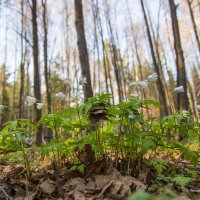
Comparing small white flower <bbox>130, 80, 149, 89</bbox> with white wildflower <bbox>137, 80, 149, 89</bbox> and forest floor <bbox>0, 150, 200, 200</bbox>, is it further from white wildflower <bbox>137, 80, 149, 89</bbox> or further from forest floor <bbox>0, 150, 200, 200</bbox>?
forest floor <bbox>0, 150, 200, 200</bbox>

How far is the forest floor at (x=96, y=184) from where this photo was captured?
1907 millimetres

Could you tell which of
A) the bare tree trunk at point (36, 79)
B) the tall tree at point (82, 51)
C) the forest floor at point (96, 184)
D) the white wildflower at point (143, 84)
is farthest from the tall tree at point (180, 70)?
the forest floor at point (96, 184)

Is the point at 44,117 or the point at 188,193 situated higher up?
the point at 44,117

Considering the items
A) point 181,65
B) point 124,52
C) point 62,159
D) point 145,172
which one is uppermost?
point 124,52

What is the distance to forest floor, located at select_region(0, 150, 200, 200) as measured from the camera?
6.26 ft

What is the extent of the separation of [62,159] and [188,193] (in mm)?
1297

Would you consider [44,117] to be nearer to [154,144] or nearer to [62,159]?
[62,159]

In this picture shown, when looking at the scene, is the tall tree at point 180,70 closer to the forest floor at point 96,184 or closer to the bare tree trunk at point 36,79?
the bare tree trunk at point 36,79

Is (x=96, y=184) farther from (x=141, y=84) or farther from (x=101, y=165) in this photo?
(x=141, y=84)

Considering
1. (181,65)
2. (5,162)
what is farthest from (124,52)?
(5,162)

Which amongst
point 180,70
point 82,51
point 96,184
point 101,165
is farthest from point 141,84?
point 180,70

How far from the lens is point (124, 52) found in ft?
83.6

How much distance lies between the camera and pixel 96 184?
6.82 ft

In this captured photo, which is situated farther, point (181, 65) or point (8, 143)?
point (181, 65)
